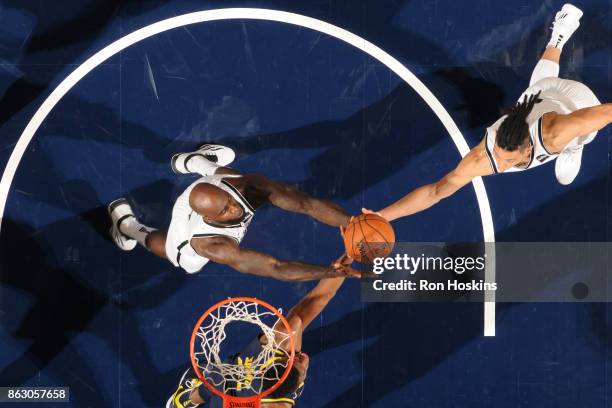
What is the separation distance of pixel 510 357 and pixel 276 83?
12.0ft

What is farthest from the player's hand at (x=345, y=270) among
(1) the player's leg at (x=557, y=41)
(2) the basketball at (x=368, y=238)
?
(1) the player's leg at (x=557, y=41)

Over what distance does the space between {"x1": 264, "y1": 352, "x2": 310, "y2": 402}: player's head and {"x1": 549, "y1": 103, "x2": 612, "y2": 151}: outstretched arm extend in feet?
10.6

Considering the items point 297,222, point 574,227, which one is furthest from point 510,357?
point 297,222

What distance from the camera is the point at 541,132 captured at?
752cm

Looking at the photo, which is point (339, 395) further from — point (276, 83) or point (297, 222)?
point (276, 83)

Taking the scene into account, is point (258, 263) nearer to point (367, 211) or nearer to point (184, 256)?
point (184, 256)

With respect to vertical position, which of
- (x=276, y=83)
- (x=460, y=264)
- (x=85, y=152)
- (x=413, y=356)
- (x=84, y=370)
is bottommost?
(x=84, y=370)

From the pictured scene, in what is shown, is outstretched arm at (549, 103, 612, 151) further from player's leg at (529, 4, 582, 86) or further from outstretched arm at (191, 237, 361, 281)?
outstretched arm at (191, 237, 361, 281)

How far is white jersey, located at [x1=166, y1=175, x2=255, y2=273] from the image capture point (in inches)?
291

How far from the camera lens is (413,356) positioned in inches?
315

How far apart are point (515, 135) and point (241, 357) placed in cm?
344

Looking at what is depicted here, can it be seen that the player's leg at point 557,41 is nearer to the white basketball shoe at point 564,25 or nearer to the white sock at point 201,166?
the white basketball shoe at point 564,25

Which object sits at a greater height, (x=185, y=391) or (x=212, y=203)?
(x=212, y=203)

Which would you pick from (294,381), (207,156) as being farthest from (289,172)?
(294,381)
